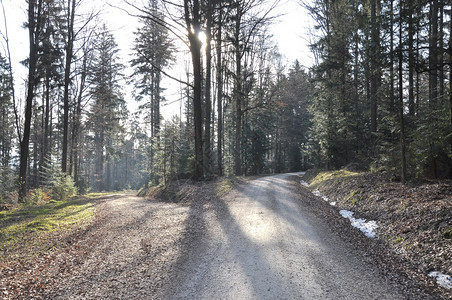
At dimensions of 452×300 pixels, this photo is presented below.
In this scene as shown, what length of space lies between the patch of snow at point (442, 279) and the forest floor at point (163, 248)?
8 centimetres

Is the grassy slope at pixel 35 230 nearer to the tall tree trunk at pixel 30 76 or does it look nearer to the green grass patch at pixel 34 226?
the green grass patch at pixel 34 226

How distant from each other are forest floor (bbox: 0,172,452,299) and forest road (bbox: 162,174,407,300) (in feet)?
0.88

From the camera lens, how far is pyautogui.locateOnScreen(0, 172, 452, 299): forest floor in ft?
12.9

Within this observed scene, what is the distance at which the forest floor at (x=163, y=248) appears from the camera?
155 inches

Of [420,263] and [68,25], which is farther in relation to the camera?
[68,25]

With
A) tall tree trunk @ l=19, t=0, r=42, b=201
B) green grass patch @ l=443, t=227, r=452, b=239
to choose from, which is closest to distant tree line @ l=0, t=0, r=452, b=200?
tall tree trunk @ l=19, t=0, r=42, b=201

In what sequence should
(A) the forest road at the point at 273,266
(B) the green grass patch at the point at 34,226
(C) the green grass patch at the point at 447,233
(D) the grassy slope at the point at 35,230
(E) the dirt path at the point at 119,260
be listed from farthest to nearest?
1. (B) the green grass patch at the point at 34,226
2. (D) the grassy slope at the point at 35,230
3. (C) the green grass patch at the point at 447,233
4. (E) the dirt path at the point at 119,260
5. (A) the forest road at the point at 273,266

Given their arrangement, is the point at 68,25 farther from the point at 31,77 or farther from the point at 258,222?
the point at 258,222

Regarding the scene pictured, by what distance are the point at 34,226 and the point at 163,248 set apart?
4.43 meters

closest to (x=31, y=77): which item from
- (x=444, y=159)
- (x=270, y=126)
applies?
(x=444, y=159)

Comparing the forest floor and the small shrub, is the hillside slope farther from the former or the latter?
the small shrub

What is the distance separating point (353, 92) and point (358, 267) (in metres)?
17.8

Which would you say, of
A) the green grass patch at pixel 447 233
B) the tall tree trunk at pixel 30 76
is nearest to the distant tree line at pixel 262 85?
the tall tree trunk at pixel 30 76

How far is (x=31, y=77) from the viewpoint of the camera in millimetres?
13250
